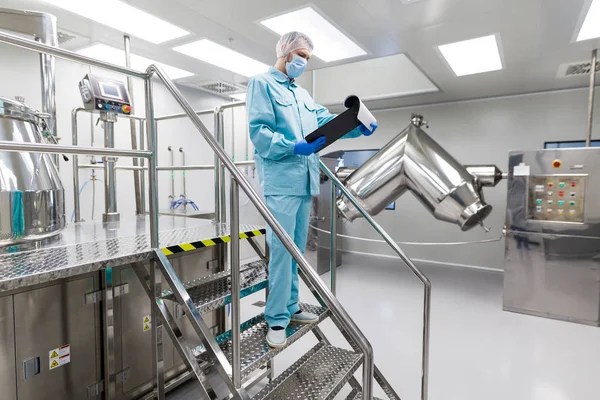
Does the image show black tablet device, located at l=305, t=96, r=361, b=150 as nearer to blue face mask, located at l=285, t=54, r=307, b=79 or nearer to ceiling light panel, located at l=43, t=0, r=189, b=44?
blue face mask, located at l=285, t=54, r=307, b=79

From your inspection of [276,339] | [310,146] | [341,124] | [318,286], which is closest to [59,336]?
[276,339]

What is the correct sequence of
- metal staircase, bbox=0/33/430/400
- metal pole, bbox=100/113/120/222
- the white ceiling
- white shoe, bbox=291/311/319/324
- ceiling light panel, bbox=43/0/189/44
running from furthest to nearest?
ceiling light panel, bbox=43/0/189/44 < the white ceiling < metal pole, bbox=100/113/120/222 < white shoe, bbox=291/311/319/324 < metal staircase, bbox=0/33/430/400

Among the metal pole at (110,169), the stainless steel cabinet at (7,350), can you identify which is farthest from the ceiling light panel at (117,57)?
the stainless steel cabinet at (7,350)

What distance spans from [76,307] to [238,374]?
831mm

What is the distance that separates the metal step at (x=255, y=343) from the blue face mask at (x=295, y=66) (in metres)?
1.15

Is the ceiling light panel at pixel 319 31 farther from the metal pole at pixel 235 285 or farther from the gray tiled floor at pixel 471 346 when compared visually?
the gray tiled floor at pixel 471 346

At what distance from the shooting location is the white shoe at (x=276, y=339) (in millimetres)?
1322

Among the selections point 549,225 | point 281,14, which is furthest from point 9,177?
point 549,225

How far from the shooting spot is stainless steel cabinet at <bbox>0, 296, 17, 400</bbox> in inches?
48.3

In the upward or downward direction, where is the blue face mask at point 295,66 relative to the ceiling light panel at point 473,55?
downward

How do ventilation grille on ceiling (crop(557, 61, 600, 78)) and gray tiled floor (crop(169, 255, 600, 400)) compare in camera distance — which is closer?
gray tiled floor (crop(169, 255, 600, 400))

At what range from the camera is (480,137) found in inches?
186

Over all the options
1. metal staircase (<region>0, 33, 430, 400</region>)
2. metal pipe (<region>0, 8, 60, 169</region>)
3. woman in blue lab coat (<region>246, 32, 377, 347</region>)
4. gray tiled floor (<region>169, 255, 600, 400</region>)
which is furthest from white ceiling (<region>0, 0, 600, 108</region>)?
gray tiled floor (<region>169, 255, 600, 400</region>)

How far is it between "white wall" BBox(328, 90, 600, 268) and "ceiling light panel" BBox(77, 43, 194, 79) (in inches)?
119
